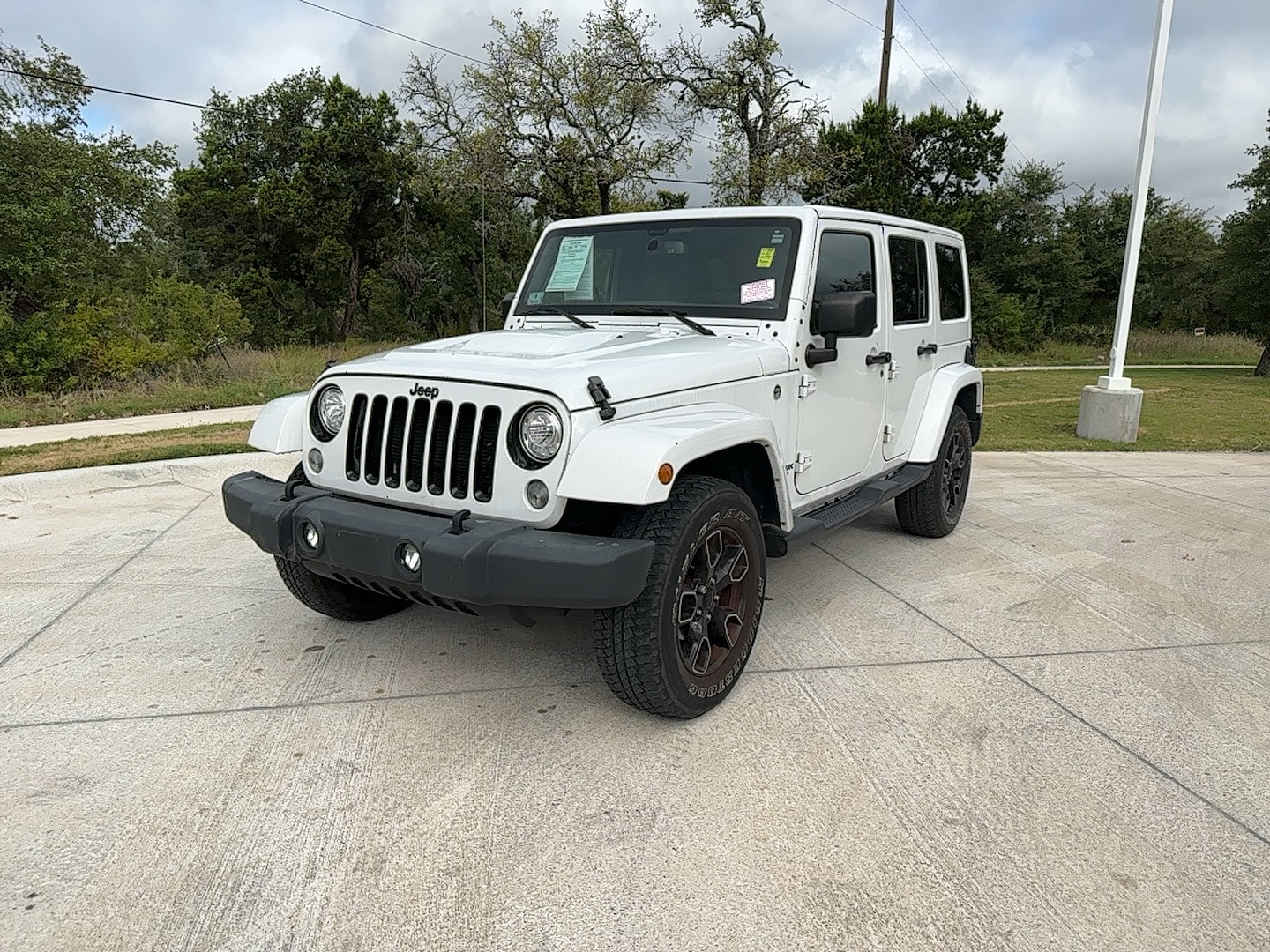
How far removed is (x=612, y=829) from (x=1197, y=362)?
1104 inches

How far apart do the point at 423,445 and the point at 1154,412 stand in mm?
13295

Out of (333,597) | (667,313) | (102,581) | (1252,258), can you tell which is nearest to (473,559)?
(333,597)

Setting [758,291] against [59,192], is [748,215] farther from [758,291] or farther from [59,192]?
[59,192]

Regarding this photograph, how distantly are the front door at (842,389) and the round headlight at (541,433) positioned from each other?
141cm

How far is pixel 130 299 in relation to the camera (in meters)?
17.4

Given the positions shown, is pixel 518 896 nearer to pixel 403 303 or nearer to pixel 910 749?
pixel 910 749

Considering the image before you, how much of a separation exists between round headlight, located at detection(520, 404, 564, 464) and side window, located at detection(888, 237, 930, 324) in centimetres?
258

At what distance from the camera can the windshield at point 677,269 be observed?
3893 millimetres

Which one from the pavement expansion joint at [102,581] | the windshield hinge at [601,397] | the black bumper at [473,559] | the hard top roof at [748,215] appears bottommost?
the pavement expansion joint at [102,581]

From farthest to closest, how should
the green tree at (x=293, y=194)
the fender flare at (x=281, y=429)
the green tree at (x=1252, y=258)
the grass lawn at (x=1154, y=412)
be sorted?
1. the green tree at (x=293, y=194)
2. the green tree at (x=1252, y=258)
3. the grass lawn at (x=1154, y=412)
4. the fender flare at (x=281, y=429)

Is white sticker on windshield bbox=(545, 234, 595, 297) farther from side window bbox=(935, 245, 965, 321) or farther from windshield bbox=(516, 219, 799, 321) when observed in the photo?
side window bbox=(935, 245, 965, 321)

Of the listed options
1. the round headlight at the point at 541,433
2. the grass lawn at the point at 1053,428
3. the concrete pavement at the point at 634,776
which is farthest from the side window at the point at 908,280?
the grass lawn at the point at 1053,428

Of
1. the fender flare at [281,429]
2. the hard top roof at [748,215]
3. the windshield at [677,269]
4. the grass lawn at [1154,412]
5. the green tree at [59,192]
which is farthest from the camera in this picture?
the green tree at [59,192]

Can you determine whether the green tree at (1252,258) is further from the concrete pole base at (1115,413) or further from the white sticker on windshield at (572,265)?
the white sticker on windshield at (572,265)
